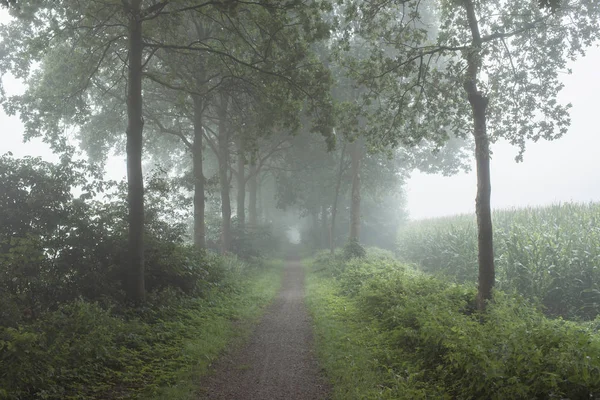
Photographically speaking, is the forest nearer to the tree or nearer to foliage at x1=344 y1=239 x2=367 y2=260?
the tree

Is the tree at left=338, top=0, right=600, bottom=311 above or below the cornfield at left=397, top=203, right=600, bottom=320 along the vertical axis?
above

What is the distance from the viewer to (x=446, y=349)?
6.62 meters

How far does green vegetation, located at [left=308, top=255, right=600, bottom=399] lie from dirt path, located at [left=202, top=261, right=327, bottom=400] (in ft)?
1.20

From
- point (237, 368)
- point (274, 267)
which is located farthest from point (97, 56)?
point (274, 267)

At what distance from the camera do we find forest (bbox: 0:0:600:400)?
583cm

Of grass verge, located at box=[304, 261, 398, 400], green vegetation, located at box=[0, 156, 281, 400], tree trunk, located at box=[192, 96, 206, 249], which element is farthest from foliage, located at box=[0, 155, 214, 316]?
tree trunk, located at box=[192, 96, 206, 249]

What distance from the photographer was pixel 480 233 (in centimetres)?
934

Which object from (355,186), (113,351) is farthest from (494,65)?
(355,186)

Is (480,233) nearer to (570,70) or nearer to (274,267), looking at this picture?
(570,70)

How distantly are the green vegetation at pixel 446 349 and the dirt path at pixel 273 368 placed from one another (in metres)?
0.37

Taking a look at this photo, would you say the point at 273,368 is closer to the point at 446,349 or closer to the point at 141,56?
the point at 446,349

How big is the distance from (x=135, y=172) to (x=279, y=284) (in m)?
10.3

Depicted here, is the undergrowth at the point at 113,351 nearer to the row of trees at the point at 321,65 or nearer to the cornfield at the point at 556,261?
the row of trees at the point at 321,65

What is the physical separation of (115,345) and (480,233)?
312 inches
